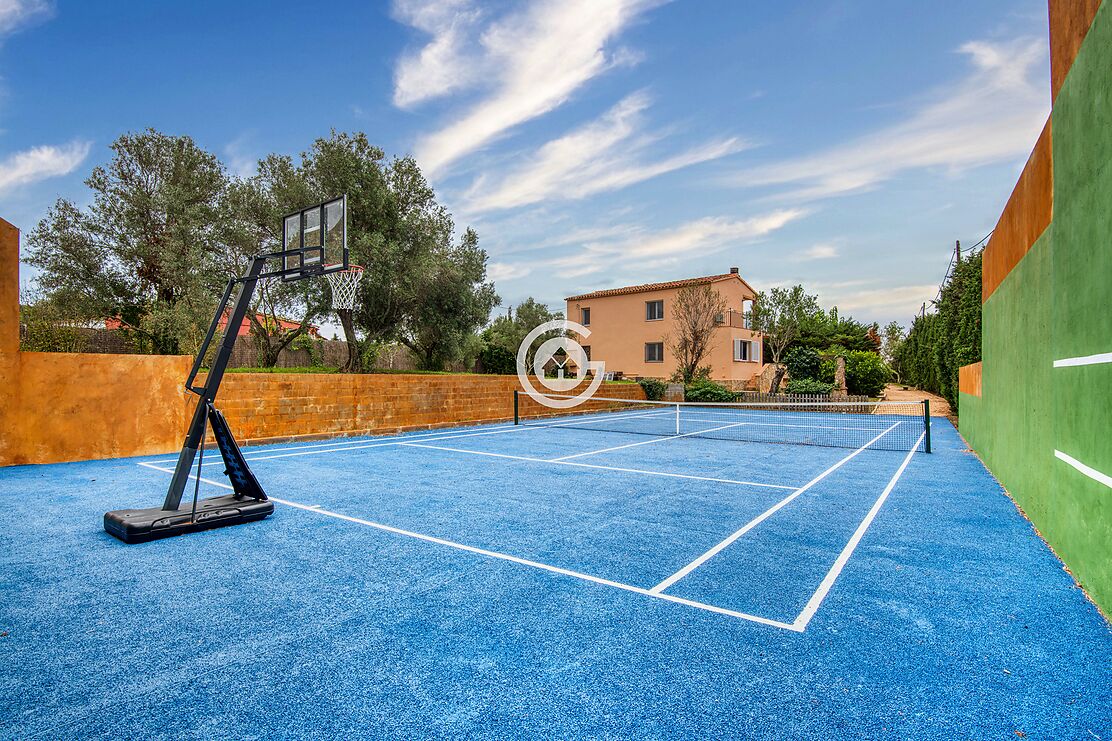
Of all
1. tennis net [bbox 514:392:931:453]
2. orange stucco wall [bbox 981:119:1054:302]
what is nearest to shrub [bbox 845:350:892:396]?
tennis net [bbox 514:392:931:453]

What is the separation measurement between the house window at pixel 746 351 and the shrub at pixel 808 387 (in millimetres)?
7304

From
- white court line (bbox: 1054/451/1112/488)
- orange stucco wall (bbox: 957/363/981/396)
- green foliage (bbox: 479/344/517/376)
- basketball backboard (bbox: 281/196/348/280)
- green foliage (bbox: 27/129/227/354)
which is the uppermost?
green foliage (bbox: 27/129/227/354)

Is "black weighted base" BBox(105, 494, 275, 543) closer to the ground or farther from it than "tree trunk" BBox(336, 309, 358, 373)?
closer to the ground

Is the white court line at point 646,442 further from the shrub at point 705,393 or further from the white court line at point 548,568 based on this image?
the shrub at point 705,393

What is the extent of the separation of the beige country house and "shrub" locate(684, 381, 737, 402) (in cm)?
457

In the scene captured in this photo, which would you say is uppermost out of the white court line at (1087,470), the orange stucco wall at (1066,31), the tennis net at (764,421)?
the orange stucco wall at (1066,31)

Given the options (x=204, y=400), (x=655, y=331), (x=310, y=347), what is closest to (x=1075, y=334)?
(x=204, y=400)

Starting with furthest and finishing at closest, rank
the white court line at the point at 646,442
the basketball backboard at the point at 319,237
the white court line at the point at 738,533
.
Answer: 1. the white court line at the point at 646,442
2. the basketball backboard at the point at 319,237
3. the white court line at the point at 738,533

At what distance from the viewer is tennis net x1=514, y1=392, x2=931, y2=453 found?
13961 millimetres

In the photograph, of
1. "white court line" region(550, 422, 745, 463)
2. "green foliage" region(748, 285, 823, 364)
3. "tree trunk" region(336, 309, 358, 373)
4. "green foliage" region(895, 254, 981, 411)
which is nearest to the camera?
"white court line" region(550, 422, 745, 463)

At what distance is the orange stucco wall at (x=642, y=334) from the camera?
3238cm

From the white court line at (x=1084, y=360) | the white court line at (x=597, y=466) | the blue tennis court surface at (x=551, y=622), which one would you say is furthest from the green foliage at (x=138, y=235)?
the white court line at (x=1084, y=360)

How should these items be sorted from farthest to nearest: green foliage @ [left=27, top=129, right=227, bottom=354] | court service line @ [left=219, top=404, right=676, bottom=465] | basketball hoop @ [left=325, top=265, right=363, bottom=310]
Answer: green foliage @ [left=27, top=129, right=227, bottom=354] → basketball hoop @ [left=325, top=265, right=363, bottom=310] → court service line @ [left=219, top=404, right=676, bottom=465]

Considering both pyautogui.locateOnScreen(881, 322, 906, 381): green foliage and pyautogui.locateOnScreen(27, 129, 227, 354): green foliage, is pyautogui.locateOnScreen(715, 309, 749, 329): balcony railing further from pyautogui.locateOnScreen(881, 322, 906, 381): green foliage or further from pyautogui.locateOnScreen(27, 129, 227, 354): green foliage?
pyautogui.locateOnScreen(27, 129, 227, 354): green foliage
